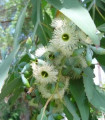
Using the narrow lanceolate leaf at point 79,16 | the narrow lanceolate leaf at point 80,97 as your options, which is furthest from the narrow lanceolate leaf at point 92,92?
the narrow lanceolate leaf at point 79,16

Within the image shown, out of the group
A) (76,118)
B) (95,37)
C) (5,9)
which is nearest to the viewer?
(95,37)

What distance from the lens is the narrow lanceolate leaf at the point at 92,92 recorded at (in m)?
0.80

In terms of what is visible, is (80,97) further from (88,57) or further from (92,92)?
(88,57)

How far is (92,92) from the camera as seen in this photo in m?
0.82

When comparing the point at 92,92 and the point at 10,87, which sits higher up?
the point at 10,87

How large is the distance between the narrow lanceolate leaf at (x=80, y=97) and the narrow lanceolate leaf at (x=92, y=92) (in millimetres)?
30

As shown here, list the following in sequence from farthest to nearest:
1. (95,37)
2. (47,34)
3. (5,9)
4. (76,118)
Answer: (5,9) < (47,34) < (76,118) < (95,37)

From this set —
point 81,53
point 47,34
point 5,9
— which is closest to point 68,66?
point 81,53

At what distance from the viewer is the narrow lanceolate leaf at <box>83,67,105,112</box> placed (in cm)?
80

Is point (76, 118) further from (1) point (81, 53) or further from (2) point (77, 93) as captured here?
(1) point (81, 53)

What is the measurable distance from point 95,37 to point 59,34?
13 cm

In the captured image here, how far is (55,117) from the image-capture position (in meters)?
0.74

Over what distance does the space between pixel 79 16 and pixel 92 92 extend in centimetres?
23

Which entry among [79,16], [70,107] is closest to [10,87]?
[70,107]
